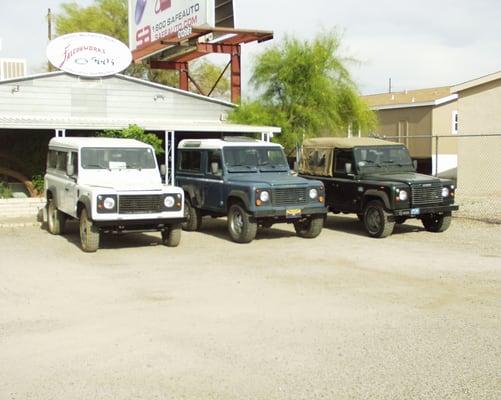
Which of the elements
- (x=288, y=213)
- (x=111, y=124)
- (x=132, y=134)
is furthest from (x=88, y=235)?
(x=111, y=124)

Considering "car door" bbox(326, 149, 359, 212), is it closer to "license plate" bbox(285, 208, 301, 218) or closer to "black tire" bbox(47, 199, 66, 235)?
"license plate" bbox(285, 208, 301, 218)

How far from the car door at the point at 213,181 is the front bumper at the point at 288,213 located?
3.97ft

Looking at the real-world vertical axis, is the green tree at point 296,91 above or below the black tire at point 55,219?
above

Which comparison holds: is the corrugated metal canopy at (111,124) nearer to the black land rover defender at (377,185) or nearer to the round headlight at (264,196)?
the black land rover defender at (377,185)

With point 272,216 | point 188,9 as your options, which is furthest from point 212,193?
point 188,9

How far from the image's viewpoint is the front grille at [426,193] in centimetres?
1255

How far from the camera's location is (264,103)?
67.8ft

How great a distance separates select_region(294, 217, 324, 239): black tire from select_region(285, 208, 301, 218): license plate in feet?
1.99

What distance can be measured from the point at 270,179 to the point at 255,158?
0.94 metres

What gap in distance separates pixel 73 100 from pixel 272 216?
31.2 ft

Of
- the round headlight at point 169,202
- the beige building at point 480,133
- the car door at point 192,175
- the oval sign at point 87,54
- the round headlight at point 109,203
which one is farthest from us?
the beige building at point 480,133

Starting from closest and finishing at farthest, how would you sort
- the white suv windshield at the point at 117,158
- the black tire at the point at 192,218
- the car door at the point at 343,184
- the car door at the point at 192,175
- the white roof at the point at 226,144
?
the white suv windshield at the point at 117,158 → the white roof at the point at 226,144 → the car door at the point at 343,184 → the car door at the point at 192,175 → the black tire at the point at 192,218

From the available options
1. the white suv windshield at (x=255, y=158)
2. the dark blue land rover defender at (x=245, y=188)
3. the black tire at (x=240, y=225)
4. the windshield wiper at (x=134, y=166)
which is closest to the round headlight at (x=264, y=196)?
the dark blue land rover defender at (x=245, y=188)

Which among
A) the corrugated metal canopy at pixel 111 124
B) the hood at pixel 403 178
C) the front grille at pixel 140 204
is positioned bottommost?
the front grille at pixel 140 204
